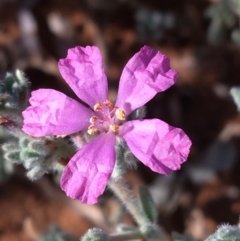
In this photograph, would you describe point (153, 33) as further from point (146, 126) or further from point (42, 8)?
point (146, 126)

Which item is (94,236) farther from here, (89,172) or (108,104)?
(108,104)

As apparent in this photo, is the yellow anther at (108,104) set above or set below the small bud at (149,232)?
above

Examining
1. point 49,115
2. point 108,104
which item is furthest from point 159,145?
point 49,115

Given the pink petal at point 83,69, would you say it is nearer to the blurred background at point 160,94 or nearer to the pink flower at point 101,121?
the pink flower at point 101,121

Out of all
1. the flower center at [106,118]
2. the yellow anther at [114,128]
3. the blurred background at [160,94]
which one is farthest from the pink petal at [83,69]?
the blurred background at [160,94]

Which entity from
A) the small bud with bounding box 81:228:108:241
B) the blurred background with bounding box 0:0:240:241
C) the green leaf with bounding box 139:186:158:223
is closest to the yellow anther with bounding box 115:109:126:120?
the small bud with bounding box 81:228:108:241
